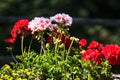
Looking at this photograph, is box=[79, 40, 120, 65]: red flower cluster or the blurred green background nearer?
box=[79, 40, 120, 65]: red flower cluster

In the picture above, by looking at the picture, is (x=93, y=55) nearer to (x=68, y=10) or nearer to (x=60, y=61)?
(x=60, y=61)

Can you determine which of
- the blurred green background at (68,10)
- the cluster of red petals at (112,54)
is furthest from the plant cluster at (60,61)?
the blurred green background at (68,10)

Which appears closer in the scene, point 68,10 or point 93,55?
point 93,55

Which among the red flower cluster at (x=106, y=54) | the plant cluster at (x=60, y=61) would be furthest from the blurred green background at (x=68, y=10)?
the red flower cluster at (x=106, y=54)

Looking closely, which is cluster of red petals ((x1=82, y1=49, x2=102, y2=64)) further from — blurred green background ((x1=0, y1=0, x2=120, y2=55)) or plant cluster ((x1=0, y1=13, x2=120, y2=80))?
blurred green background ((x1=0, y1=0, x2=120, y2=55))

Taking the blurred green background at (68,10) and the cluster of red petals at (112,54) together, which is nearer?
the cluster of red petals at (112,54)

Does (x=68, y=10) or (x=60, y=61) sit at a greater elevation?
(x=68, y=10)

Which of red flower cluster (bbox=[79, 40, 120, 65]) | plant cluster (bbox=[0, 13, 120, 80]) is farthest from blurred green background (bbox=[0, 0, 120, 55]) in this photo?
red flower cluster (bbox=[79, 40, 120, 65])

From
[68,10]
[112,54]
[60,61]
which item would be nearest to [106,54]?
[112,54]

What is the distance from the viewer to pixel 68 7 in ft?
33.6

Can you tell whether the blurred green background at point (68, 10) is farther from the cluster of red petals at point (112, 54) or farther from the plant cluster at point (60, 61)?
the cluster of red petals at point (112, 54)

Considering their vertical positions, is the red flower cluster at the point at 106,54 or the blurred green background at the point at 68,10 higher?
the blurred green background at the point at 68,10

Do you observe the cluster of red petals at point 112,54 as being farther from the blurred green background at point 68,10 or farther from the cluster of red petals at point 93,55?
the blurred green background at point 68,10

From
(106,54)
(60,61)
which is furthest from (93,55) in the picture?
(60,61)
